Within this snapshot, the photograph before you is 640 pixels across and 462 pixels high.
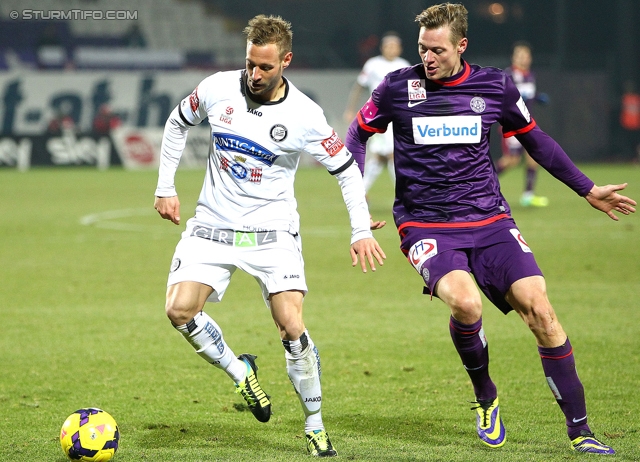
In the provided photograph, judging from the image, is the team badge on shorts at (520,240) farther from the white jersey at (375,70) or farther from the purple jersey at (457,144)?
the white jersey at (375,70)

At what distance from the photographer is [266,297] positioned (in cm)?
506

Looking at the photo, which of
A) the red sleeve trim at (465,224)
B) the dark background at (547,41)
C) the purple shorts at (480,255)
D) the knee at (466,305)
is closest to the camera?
the knee at (466,305)

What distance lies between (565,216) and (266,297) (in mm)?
11309

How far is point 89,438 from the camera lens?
443 cm

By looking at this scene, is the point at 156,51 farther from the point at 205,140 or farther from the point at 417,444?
the point at 417,444

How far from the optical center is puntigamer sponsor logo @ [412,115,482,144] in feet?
16.8

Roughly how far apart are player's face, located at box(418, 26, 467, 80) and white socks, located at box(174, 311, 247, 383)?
70.5 inches

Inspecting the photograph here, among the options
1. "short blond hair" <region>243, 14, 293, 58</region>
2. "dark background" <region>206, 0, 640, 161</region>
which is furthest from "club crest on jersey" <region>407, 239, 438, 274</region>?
"dark background" <region>206, 0, 640, 161</region>

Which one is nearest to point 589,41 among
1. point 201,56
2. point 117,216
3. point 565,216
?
point 201,56

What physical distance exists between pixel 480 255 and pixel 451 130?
69 centimetres

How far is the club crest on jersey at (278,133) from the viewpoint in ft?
16.3

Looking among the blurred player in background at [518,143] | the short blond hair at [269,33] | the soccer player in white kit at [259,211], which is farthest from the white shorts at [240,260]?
the blurred player in background at [518,143]

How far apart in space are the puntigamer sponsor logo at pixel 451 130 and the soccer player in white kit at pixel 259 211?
0.47m

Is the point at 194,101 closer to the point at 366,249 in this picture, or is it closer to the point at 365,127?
the point at 365,127
